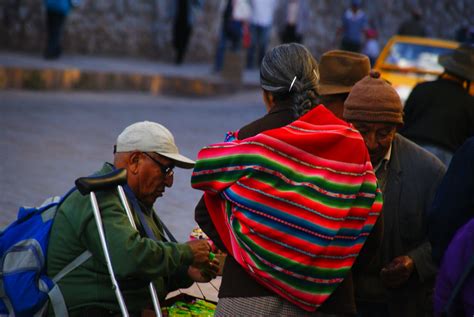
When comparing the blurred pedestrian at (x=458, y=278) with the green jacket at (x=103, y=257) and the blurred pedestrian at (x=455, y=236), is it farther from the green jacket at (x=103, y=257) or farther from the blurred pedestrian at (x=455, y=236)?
the green jacket at (x=103, y=257)

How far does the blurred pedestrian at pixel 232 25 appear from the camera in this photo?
74.7 ft

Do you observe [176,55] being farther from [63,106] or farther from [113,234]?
[113,234]

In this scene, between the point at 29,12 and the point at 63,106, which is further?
the point at 29,12

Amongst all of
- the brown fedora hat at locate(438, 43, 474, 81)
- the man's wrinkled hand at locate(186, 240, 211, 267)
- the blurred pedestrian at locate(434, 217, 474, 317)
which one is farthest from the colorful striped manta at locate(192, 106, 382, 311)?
the brown fedora hat at locate(438, 43, 474, 81)

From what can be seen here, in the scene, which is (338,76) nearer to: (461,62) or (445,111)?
(445,111)

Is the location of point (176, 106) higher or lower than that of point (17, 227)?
lower

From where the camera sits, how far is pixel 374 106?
497 centimetres

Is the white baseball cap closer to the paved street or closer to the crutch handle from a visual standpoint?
the crutch handle

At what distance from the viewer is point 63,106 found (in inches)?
659

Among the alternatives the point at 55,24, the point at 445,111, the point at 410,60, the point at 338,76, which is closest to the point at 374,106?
the point at 338,76

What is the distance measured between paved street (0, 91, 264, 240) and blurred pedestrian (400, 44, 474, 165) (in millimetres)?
2354

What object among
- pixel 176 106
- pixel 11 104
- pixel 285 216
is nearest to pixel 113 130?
pixel 11 104

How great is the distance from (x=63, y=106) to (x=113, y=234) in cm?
1245

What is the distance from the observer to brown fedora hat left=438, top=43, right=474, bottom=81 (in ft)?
24.0
